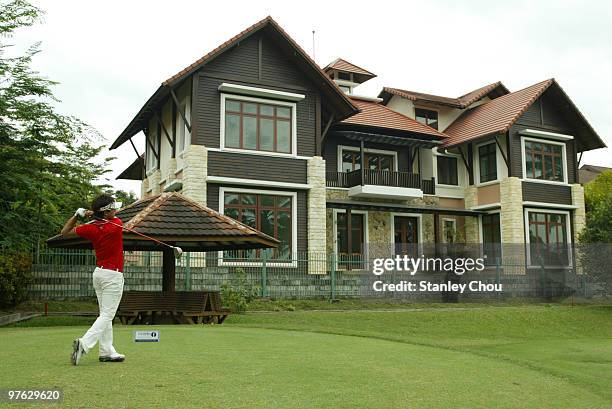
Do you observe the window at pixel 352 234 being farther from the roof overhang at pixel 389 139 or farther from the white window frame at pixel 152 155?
the white window frame at pixel 152 155

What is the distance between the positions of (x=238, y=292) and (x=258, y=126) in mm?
7157

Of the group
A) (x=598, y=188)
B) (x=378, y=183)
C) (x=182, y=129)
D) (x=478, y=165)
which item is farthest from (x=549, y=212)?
(x=182, y=129)

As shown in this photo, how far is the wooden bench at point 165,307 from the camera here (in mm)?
13906

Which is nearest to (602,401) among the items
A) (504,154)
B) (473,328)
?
(473,328)

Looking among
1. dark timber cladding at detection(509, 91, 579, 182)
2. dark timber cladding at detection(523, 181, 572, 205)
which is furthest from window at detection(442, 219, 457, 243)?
dark timber cladding at detection(509, 91, 579, 182)

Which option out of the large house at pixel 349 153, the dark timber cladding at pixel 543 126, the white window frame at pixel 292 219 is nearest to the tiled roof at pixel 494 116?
the large house at pixel 349 153

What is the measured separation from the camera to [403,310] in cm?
1970

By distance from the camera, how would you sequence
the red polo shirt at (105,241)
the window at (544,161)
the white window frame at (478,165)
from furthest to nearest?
the window at (544,161) < the white window frame at (478,165) < the red polo shirt at (105,241)

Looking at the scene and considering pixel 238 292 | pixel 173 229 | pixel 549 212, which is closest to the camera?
pixel 173 229

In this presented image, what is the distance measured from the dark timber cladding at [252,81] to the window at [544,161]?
35.5 feet

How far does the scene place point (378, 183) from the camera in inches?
1083

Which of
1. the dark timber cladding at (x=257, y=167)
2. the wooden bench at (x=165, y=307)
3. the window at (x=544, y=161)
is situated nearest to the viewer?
the wooden bench at (x=165, y=307)

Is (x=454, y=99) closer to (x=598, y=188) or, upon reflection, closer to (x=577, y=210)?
(x=577, y=210)

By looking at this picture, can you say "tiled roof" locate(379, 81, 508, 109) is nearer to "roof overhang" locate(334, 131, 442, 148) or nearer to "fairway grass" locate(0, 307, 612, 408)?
"roof overhang" locate(334, 131, 442, 148)
